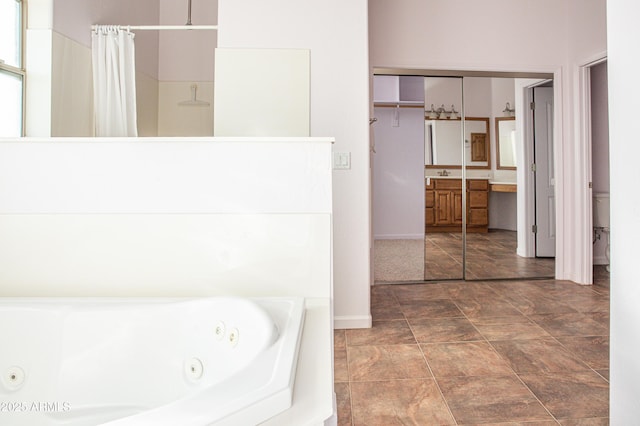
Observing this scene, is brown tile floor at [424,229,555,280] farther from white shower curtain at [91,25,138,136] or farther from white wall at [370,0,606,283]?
white shower curtain at [91,25,138,136]

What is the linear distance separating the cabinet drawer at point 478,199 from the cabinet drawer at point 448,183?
0.60ft

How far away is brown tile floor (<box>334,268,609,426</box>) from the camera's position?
1.63 m

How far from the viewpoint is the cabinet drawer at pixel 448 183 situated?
4.16 metres

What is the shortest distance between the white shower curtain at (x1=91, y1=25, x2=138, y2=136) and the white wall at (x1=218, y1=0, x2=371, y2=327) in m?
0.62

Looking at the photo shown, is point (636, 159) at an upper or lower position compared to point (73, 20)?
lower

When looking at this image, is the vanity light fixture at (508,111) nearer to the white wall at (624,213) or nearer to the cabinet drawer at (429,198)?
the cabinet drawer at (429,198)

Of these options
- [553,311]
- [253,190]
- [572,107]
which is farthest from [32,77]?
[572,107]

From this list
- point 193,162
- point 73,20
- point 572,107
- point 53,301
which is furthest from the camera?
point 572,107

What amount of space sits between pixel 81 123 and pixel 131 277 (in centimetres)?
187

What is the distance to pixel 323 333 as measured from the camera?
122cm

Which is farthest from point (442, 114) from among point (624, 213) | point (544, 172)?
point (624, 213)

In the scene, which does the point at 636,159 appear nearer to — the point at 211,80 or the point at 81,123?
the point at 81,123

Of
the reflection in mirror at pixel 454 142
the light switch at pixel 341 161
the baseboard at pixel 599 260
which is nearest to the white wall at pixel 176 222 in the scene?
the light switch at pixel 341 161

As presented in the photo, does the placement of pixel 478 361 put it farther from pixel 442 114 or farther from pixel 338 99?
pixel 442 114
